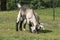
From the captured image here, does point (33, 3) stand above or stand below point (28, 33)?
below

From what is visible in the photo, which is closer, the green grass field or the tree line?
the green grass field

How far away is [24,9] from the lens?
52.9 ft

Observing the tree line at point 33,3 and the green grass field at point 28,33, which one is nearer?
the green grass field at point 28,33

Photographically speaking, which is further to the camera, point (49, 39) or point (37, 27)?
point (37, 27)

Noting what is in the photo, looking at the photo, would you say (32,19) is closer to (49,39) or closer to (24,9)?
(24,9)

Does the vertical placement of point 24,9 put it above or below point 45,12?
above

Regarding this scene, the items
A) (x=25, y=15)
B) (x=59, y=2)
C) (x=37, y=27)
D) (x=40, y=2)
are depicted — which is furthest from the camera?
(x=40, y=2)

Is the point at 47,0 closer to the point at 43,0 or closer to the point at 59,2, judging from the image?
the point at 43,0

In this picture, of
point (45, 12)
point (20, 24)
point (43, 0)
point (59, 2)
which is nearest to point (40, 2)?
point (43, 0)

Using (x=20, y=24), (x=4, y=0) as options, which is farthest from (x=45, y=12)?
(x=20, y=24)

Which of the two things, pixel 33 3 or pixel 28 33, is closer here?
pixel 28 33

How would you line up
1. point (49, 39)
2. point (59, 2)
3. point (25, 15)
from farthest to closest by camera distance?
point (59, 2)
point (25, 15)
point (49, 39)

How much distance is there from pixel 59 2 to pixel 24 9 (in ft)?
59.9

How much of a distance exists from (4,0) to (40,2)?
5630 millimetres
